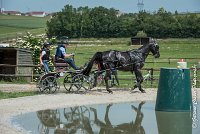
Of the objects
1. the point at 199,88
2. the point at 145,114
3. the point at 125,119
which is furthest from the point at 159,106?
the point at 199,88

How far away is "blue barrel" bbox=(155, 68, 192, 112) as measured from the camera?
12500 millimetres

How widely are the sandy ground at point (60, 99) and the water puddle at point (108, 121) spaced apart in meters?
0.53

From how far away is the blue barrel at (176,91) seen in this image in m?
12.5

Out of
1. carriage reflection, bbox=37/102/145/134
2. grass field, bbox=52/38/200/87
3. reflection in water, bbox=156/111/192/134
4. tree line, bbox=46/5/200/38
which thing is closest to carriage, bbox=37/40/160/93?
grass field, bbox=52/38/200/87

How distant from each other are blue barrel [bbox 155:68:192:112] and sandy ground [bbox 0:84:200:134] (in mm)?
2873

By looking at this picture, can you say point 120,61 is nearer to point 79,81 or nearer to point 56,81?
point 79,81

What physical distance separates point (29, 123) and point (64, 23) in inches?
3681

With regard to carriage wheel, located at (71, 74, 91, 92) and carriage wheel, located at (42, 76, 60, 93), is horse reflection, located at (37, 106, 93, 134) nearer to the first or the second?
carriage wheel, located at (71, 74, 91, 92)

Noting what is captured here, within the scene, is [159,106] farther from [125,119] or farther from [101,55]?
[101,55]

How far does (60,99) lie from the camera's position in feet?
50.9

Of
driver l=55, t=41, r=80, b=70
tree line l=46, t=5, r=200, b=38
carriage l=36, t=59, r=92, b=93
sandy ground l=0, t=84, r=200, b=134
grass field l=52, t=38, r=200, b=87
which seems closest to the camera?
sandy ground l=0, t=84, r=200, b=134

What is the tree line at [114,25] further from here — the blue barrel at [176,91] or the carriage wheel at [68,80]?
the blue barrel at [176,91]

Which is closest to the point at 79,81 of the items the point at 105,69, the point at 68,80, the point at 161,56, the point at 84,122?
the point at 68,80

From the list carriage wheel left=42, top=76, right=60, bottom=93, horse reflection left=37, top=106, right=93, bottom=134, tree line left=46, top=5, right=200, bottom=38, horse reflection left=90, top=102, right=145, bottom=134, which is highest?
tree line left=46, top=5, right=200, bottom=38
